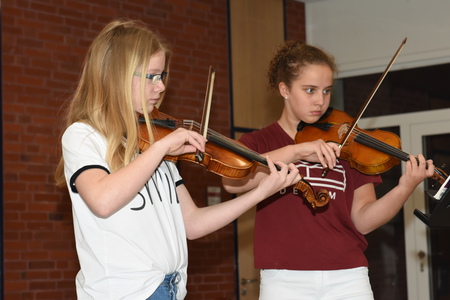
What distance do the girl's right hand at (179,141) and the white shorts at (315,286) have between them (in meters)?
0.79

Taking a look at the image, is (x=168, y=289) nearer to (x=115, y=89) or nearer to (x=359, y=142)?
(x=115, y=89)

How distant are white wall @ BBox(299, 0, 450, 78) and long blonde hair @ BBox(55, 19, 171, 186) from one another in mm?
4357

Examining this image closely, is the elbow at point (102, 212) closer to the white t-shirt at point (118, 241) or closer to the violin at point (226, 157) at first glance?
the white t-shirt at point (118, 241)

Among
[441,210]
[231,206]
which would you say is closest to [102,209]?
[231,206]

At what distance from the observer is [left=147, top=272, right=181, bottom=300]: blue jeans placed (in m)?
1.97

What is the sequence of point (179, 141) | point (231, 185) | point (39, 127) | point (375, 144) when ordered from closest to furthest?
point (179, 141) < point (231, 185) < point (375, 144) < point (39, 127)

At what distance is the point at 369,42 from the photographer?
644 cm

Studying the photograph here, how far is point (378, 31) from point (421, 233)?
6.01 ft

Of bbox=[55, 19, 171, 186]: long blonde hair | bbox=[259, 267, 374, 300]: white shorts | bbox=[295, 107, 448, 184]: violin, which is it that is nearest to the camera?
bbox=[55, 19, 171, 186]: long blonde hair

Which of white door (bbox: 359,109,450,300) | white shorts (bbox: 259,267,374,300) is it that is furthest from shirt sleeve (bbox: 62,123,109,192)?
white door (bbox: 359,109,450,300)

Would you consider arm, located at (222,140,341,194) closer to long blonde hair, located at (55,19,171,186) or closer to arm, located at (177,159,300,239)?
arm, located at (177,159,300,239)

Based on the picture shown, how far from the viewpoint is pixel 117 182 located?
6.24 feet

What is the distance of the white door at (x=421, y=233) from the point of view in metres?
5.96

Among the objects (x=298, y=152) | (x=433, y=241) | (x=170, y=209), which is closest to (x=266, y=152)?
(x=298, y=152)
